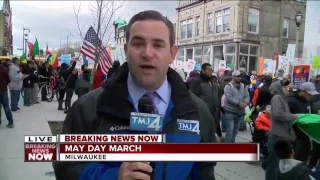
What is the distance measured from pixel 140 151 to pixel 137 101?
0.56 m

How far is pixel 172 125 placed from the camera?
1399 millimetres

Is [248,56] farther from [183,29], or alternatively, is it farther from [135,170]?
[135,170]

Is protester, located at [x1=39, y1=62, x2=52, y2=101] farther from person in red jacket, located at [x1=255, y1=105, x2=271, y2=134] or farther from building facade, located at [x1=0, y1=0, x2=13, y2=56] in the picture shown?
person in red jacket, located at [x1=255, y1=105, x2=271, y2=134]

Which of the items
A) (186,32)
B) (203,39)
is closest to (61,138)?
(203,39)

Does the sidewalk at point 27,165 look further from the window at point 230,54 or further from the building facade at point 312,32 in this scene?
the window at point 230,54

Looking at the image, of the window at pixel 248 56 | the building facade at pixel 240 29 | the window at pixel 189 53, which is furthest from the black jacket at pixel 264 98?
the window at pixel 189 53

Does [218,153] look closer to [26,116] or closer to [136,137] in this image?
[136,137]

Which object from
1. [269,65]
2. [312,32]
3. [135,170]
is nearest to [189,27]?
[312,32]

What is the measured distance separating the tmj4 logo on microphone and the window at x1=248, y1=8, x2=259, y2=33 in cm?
3057

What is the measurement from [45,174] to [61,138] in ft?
15.6

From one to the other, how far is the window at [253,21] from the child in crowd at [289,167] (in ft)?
90.4

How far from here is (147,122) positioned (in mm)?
1104

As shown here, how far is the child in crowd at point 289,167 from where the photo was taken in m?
3.72

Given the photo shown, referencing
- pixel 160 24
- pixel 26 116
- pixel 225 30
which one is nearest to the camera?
pixel 160 24
